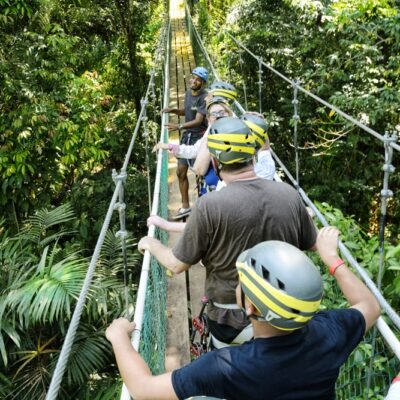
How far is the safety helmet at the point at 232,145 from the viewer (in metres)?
1.40

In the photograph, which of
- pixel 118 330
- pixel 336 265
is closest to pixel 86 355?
pixel 118 330

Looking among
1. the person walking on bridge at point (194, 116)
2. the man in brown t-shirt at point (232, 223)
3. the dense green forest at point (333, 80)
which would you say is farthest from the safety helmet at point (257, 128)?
the dense green forest at point (333, 80)

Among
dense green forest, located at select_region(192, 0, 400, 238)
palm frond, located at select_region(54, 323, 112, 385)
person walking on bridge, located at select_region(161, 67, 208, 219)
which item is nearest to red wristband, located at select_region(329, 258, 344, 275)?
person walking on bridge, located at select_region(161, 67, 208, 219)

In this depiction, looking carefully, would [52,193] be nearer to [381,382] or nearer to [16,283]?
[16,283]

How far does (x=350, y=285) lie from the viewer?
1145 millimetres

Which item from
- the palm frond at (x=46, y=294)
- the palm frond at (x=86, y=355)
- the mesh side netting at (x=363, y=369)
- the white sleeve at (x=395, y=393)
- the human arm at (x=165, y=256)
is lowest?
the palm frond at (x=86, y=355)

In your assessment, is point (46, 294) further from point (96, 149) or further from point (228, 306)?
point (96, 149)

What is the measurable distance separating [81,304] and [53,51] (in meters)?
3.99

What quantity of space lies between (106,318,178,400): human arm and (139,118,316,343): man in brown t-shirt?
0.34 metres

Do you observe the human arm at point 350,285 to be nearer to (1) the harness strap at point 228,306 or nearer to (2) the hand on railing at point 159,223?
(1) the harness strap at point 228,306

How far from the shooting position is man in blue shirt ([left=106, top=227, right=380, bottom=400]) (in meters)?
0.91

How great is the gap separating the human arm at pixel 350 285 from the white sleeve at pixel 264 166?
27.9 inches

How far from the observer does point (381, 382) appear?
6.21 feet

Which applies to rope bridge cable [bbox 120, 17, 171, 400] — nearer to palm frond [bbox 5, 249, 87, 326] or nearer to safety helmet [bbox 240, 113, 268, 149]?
safety helmet [bbox 240, 113, 268, 149]
